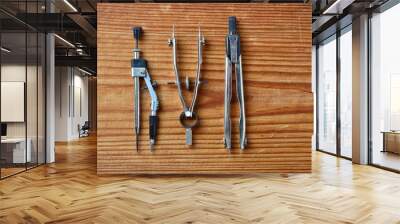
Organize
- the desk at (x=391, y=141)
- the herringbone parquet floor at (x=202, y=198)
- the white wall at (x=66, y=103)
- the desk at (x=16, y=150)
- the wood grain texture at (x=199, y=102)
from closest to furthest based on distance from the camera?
the herringbone parquet floor at (x=202, y=198)
the wood grain texture at (x=199, y=102)
the desk at (x=16, y=150)
the desk at (x=391, y=141)
the white wall at (x=66, y=103)

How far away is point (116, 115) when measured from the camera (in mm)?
4797

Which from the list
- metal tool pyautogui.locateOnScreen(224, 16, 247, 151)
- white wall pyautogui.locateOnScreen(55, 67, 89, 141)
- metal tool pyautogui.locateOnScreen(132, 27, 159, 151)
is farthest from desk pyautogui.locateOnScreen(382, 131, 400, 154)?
white wall pyautogui.locateOnScreen(55, 67, 89, 141)

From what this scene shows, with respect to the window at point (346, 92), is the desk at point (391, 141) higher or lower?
lower

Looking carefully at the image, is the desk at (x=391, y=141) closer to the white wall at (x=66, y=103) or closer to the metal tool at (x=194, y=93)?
the metal tool at (x=194, y=93)

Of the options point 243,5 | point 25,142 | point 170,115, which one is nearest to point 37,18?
point 25,142

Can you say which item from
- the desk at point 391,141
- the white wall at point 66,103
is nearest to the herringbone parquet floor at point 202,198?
the desk at point 391,141

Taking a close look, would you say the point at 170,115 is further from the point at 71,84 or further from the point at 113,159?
the point at 71,84

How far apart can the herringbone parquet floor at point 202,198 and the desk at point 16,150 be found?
51 centimetres

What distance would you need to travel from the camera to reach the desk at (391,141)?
585cm

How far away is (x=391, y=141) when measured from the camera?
6000 mm

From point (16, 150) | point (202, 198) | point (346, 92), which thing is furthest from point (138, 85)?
point (346, 92)

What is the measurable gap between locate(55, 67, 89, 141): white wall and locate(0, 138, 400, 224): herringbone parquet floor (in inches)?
342

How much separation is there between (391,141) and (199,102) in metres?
3.31

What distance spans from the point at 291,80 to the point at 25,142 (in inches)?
164
